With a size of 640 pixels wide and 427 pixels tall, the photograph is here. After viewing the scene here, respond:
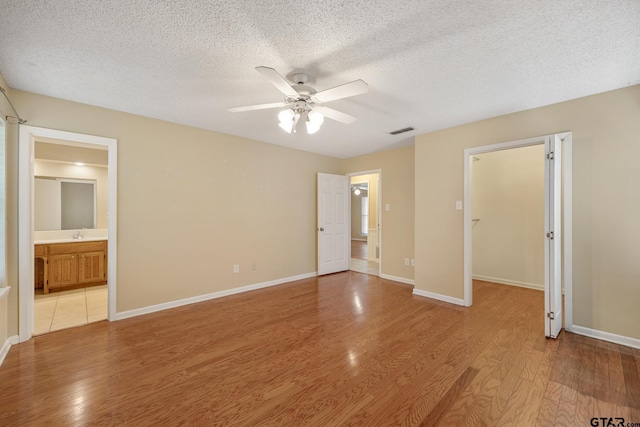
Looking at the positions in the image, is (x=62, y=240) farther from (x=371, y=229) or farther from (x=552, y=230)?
(x=552, y=230)

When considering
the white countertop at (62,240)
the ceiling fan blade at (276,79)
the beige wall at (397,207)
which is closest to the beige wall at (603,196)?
the beige wall at (397,207)

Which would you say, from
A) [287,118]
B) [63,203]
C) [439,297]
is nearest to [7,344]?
[63,203]

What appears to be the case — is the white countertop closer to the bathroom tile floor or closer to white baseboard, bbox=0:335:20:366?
the bathroom tile floor

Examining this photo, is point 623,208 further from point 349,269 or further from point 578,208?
point 349,269

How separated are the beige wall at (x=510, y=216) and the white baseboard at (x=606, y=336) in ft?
5.66

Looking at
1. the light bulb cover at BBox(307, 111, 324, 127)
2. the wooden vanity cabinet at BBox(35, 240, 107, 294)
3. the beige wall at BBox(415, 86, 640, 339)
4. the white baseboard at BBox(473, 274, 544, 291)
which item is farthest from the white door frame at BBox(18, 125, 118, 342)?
the white baseboard at BBox(473, 274, 544, 291)

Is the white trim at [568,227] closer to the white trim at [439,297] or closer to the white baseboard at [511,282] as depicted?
the white trim at [439,297]

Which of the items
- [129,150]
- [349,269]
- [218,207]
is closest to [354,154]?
[349,269]

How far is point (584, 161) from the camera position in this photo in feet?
8.95

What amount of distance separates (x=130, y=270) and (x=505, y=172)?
5.99 metres

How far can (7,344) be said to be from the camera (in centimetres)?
242

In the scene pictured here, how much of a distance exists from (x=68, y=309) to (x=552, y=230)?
19.2ft

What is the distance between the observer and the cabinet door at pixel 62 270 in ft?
13.4

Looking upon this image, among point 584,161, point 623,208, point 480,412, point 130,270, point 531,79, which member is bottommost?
point 480,412
